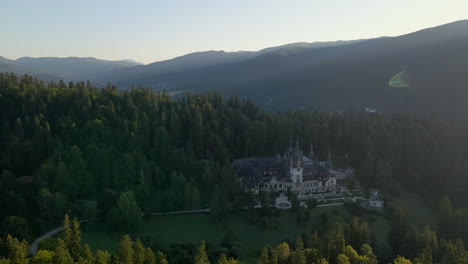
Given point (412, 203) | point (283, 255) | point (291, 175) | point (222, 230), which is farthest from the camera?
point (291, 175)

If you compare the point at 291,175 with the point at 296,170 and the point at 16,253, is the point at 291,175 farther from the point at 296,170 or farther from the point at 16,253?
the point at 16,253

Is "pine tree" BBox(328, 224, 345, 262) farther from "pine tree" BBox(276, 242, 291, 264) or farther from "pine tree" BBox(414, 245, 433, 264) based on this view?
"pine tree" BBox(414, 245, 433, 264)

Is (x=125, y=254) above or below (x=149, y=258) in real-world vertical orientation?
above

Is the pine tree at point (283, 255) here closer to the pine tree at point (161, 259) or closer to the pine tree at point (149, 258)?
the pine tree at point (161, 259)

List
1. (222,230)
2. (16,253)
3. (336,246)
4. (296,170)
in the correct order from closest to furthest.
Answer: (16,253) → (336,246) → (222,230) → (296,170)

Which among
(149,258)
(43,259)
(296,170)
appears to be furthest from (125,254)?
(296,170)

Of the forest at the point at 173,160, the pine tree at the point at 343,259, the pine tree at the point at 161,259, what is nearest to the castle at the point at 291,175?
the forest at the point at 173,160

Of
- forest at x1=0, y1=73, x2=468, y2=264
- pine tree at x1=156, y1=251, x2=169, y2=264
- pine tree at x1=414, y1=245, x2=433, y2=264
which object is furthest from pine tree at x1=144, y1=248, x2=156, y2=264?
pine tree at x1=414, y1=245, x2=433, y2=264
